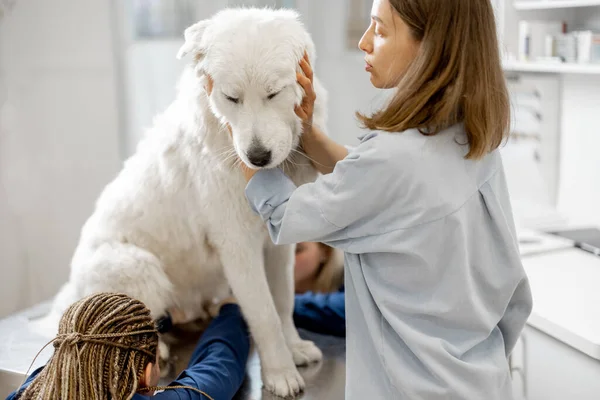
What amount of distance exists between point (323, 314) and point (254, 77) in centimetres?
86

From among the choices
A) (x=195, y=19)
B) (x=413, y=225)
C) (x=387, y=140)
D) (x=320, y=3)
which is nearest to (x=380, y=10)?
(x=387, y=140)

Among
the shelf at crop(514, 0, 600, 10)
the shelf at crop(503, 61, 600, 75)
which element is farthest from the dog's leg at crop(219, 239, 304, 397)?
the shelf at crop(514, 0, 600, 10)

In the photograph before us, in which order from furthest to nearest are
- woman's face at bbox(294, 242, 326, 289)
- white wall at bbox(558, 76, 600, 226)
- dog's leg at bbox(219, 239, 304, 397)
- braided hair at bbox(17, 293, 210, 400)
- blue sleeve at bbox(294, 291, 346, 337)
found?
white wall at bbox(558, 76, 600, 226), woman's face at bbox(294, 242, 326, 289), blue sleeve at bbox(294, 291, 346, 337), dog's leg at bbox(219, 239, 304, 397), braided hair at bbox(17, 293, 210, 400)

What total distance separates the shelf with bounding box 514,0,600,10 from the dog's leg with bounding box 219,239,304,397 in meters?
1.61

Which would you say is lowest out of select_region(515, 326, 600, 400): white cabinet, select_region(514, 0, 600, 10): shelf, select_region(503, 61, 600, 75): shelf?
select_region(515, 326, 600, 400): white cabinet

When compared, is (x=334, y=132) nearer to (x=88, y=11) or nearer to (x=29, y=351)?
(x=88, y=11)

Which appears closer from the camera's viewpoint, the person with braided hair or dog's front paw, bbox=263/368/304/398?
the person with braided hair

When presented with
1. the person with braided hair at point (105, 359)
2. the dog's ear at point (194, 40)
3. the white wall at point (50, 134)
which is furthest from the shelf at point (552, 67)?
the person with braided hair at point (105, 359)

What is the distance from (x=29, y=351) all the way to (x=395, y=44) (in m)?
1.33

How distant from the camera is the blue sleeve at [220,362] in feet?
4.40

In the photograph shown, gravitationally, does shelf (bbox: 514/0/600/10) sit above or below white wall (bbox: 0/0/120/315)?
above

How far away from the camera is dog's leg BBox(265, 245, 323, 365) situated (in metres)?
1.70

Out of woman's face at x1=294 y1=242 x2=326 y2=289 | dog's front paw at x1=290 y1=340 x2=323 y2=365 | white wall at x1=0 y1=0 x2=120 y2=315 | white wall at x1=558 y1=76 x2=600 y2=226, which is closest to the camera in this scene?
dog's front paw at x1=290 y1=340 x2=323 y2=365

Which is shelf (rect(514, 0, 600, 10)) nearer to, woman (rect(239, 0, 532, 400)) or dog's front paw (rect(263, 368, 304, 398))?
woman (rect(239, 0, 532, 400))
